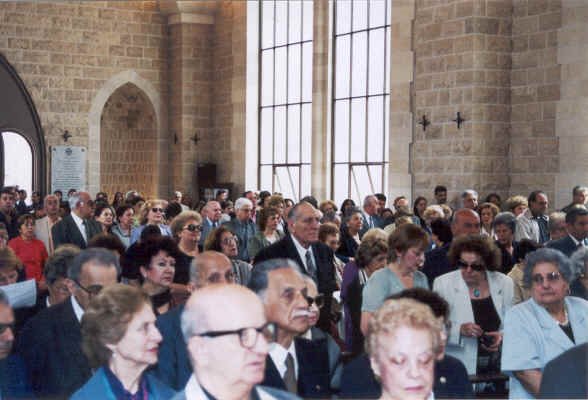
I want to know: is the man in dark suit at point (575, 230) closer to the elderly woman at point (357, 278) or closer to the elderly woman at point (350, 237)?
the elderly woman at point (357, 278)

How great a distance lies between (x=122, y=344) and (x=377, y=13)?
13595 mm

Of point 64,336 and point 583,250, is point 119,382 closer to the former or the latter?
point 64,336

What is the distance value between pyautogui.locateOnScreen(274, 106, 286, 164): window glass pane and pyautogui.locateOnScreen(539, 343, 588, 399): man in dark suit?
52.3 ft

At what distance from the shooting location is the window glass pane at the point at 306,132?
18.4m

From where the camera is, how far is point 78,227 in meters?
9.42

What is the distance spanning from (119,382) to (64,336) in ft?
3.18

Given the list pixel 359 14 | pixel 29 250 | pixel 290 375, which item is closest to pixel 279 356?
pixel 290 375

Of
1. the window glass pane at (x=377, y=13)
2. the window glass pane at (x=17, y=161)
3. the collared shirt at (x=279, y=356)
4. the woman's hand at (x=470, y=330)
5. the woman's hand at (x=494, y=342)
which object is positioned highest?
the window glass pane at (x=377, y=13)

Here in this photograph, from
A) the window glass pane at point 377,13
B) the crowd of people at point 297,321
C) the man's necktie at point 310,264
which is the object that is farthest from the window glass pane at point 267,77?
the man's necktie at point 310,264

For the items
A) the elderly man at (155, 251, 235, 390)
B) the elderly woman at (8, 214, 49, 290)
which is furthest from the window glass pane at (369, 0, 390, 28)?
the elderly man at (155, 251, 235, 390)

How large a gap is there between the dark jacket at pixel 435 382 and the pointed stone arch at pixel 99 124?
1692 centimetres

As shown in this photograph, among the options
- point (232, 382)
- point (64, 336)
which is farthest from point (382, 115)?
point (232, 382)

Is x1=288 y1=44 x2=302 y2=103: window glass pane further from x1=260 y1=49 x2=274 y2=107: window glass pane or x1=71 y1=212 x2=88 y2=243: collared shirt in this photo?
x1=71 y1=212 x2=88 y2=243: collared shirt

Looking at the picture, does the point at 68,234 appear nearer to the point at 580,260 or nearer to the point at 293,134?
the point at 580,260
